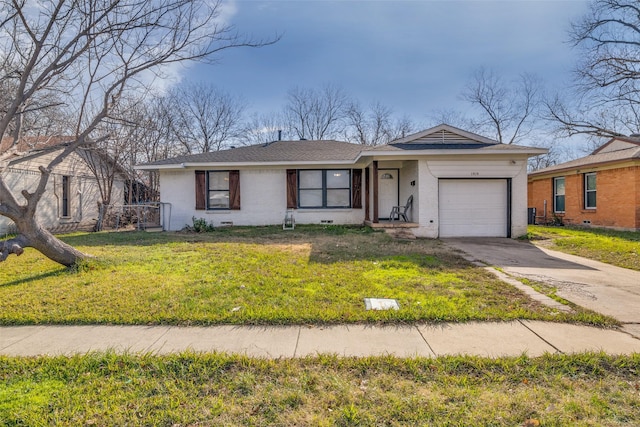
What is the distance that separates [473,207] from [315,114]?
21.5m

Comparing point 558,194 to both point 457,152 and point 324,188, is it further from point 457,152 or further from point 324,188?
point 324,188

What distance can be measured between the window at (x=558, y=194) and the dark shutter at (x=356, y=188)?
1036cm

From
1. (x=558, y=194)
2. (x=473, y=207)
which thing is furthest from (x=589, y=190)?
(x=473, y=207)

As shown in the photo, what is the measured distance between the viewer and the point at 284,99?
2828cm

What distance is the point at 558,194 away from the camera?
15.6 m

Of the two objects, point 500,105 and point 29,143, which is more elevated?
point 500,105

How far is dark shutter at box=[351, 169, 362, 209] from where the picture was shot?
1280 centimetres

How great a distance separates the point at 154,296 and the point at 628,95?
18.7 meters

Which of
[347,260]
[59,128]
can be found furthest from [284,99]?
[347,260]

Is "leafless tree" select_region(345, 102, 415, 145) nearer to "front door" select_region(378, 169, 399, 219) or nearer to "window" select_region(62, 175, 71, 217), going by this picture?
"front door" select_region(378, 169, 399, 219)

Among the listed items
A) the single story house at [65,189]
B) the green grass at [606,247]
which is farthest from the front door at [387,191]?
the single story house at [65,189]

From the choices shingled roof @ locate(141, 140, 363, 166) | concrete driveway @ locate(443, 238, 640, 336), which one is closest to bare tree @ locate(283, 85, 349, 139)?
shingled roof @ locate(141, 140, 363, 166)

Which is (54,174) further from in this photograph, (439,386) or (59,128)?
(439,386)

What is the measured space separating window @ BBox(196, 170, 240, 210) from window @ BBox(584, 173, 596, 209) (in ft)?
48.9
